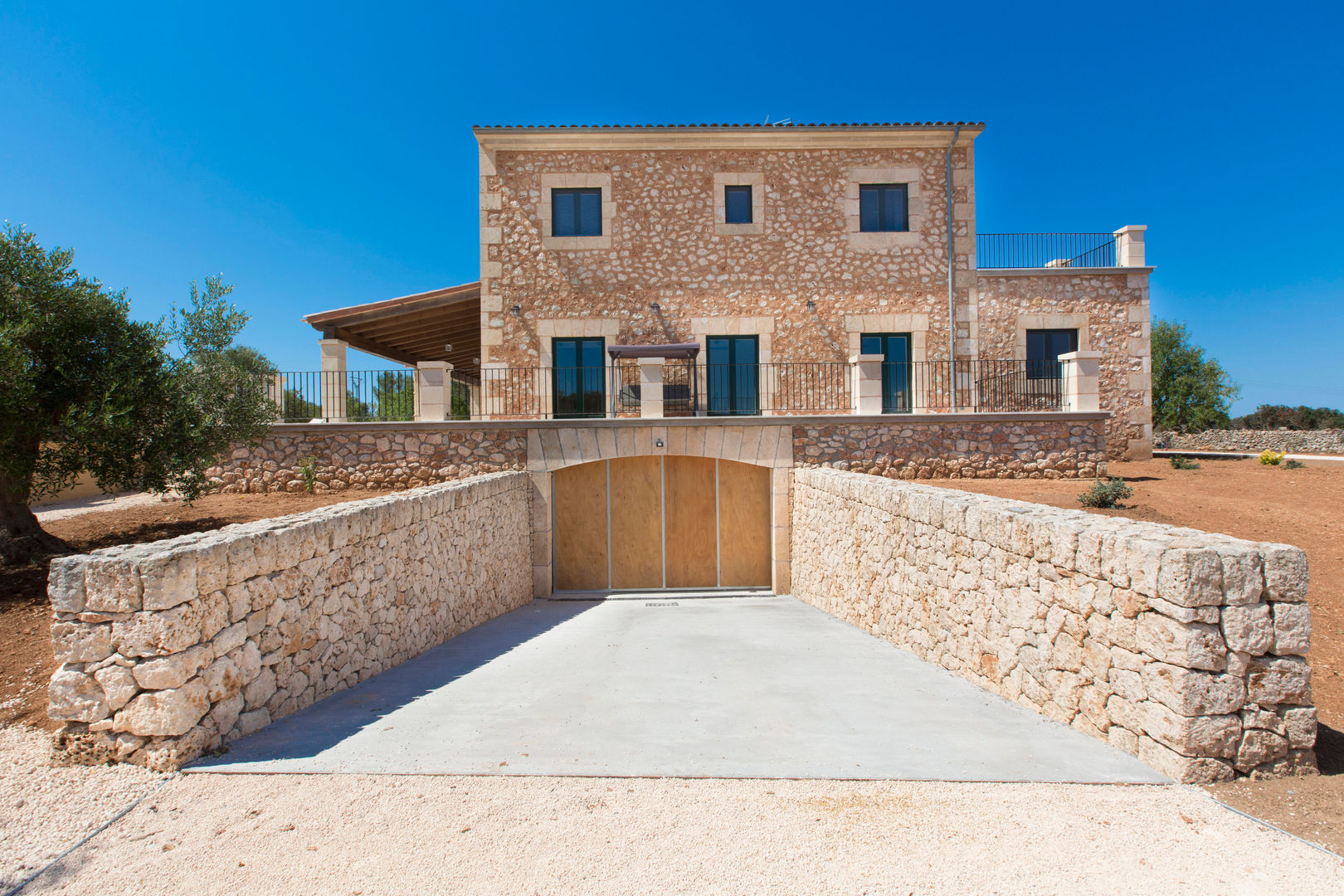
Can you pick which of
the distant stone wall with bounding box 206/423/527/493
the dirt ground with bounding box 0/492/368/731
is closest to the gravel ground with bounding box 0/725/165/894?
the dirt ground with bounding box 0/492/368/731

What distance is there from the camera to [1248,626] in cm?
335

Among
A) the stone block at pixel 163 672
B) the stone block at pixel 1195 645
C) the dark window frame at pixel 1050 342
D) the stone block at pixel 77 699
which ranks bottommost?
the stone block at pixel 77 699

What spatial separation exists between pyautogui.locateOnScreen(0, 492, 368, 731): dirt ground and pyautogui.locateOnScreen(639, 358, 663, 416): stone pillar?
4.78m

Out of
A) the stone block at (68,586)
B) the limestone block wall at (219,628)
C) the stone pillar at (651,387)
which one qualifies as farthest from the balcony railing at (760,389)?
the stone block at (68,586)

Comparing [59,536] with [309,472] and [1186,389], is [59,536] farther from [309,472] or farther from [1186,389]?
[1186,389]

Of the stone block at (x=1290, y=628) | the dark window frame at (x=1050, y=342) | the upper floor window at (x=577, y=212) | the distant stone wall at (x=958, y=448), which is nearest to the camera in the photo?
the stone block at (x=1290, y=628)

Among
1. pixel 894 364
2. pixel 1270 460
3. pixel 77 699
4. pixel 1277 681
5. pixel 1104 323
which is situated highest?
pixel 1104 323

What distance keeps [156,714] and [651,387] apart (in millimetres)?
8960

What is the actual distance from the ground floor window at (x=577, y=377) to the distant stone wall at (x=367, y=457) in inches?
115

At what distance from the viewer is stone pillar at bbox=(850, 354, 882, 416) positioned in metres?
12.2

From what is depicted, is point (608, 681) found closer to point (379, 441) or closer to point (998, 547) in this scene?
point (998, 547)

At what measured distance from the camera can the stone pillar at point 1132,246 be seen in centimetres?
1456

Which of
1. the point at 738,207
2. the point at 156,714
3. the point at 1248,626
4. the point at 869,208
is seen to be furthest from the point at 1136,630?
the point at 869,208

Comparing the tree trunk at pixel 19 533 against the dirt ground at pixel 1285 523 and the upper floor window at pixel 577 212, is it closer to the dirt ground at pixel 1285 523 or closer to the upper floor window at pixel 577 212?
the upper floor window at pixel 577 212
